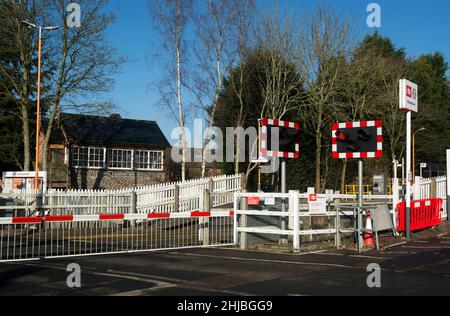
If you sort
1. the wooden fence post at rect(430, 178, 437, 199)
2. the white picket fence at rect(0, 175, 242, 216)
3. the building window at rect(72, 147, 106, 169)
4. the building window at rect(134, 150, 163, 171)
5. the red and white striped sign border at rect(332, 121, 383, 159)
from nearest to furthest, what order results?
1. the red and white striped sign border at rect(332, 121, 383, 159)
2. the white picket fence at rect(0, 175, 242, 216)
3. the wooden fence post at rect(430, 178, 437, 199)
4. the building window at rect(72, 147, 106, 169)
5. the building window at rect(134, 150, 163, 171)

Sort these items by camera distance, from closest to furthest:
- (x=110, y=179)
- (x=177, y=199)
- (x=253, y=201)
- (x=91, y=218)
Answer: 1. (x=91, y=218)
2. (x=253, y=201)
3. (x=177, y=199)
4. (x=110, y=179)

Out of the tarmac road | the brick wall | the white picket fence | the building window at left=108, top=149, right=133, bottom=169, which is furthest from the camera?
the building window at left=108, top=149, right=133, bottom=169

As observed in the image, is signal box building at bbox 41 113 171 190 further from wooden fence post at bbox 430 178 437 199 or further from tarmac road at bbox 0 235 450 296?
tarmac road at bbox 0 235 450 296

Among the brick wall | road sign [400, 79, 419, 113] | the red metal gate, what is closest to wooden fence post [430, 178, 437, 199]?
the red metal gate

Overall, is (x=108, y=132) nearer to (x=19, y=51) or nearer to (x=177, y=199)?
(x=19, y=51)

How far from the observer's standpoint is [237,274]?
998cm

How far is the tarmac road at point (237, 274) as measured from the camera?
8312 mm

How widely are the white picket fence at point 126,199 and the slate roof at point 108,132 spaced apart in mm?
12864

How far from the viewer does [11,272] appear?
33.1 feet

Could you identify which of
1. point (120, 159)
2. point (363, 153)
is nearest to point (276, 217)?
point (363, 153)

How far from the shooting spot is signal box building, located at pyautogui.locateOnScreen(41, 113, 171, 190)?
3901 cm

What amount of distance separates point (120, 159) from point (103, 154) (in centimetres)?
148

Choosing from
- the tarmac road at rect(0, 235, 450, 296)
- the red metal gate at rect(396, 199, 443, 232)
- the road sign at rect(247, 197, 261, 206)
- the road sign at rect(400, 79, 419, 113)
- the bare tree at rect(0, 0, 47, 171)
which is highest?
the bare tree at rect(0, 0, 47, 171)

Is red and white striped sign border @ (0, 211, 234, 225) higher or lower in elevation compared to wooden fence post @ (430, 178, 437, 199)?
lower
